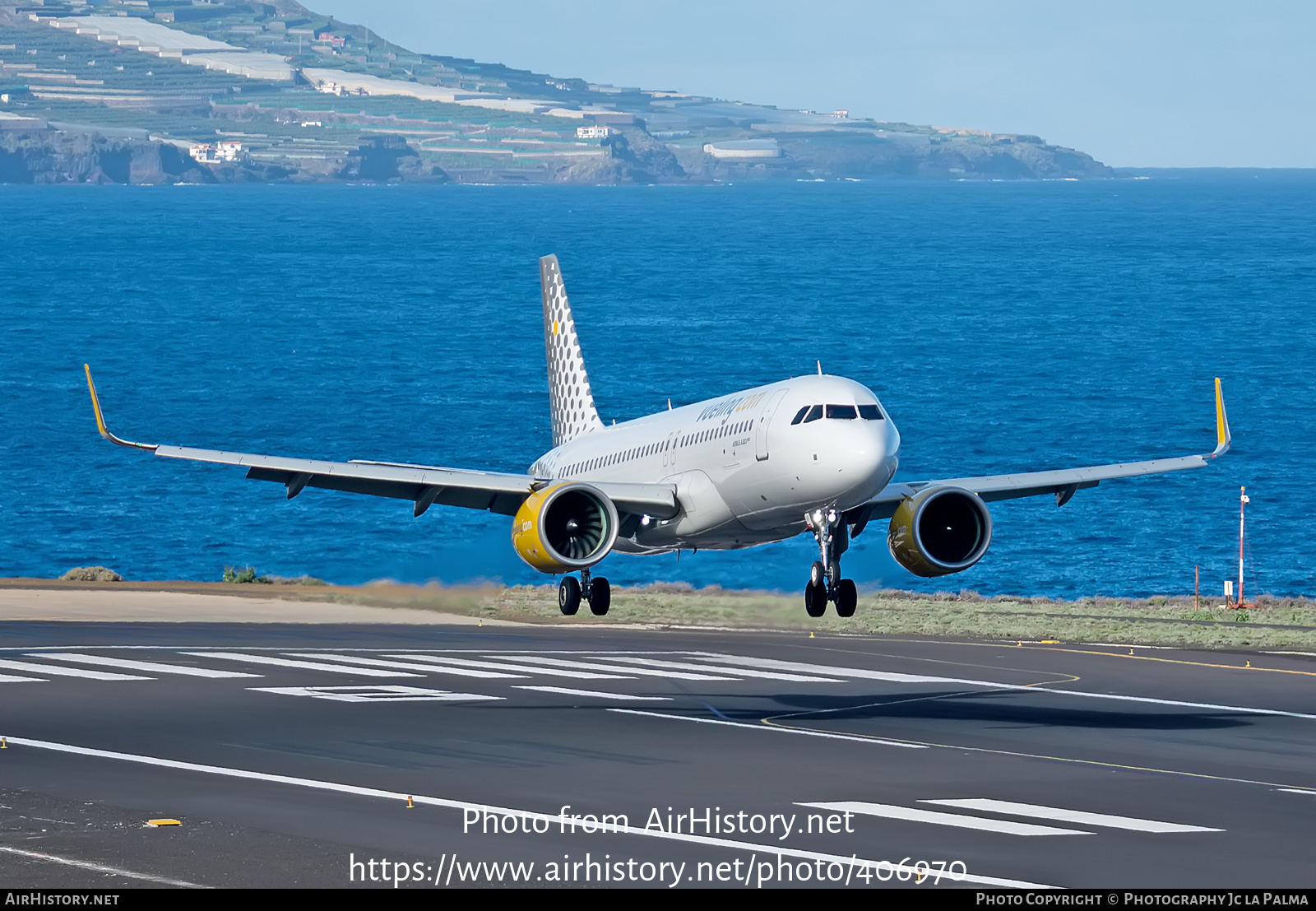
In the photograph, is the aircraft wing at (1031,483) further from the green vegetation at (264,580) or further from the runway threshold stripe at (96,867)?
the green vegetation at (264,580)

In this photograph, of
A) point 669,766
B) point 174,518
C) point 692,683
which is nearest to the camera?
point 669,766

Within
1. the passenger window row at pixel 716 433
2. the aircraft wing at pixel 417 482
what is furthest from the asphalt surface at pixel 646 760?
the passenger window row at pixel 716 433

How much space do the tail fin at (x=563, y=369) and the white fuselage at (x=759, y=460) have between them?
730 inches

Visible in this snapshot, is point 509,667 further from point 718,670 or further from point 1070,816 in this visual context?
point 1070,816

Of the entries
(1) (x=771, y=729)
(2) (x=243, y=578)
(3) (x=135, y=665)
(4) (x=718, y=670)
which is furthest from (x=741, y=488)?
(2) (x=243, y=578)

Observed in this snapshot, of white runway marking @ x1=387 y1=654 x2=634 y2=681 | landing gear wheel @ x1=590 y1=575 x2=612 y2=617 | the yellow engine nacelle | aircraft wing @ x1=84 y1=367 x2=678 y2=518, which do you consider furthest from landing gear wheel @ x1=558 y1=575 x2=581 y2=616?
white runway marking @ x1=387 y1=654 x2=634 y2=681

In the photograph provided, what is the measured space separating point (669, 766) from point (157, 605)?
54339mm

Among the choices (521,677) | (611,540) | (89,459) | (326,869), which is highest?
(611,540)

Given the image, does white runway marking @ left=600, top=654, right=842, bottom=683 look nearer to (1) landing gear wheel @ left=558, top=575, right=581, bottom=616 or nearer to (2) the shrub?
(1) landing gear wheel @ left=558, top=575, right=581, bottom=616

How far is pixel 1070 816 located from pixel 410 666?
139 feet

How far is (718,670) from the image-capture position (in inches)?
3531

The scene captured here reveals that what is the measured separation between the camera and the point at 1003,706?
78750 mm
